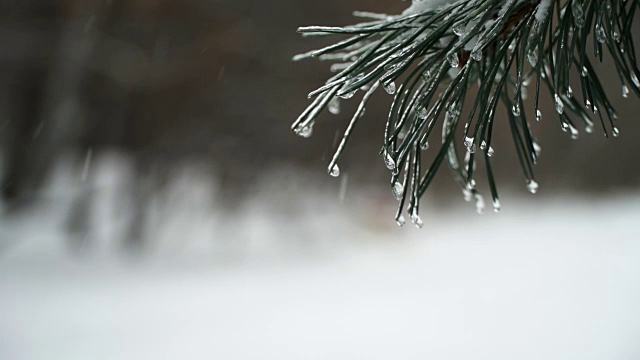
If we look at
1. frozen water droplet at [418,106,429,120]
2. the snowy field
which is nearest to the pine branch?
frozen water droplet at [418,106,429,120]

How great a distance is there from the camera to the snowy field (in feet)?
6.63

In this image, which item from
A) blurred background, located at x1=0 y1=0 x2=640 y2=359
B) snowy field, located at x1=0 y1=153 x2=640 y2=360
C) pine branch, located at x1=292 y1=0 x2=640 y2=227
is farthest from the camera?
blurred background, located at x1=0 y1=0 x2=640 y2=359

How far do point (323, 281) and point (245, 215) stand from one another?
61cm

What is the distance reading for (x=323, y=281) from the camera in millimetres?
2418

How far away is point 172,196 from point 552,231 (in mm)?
1685

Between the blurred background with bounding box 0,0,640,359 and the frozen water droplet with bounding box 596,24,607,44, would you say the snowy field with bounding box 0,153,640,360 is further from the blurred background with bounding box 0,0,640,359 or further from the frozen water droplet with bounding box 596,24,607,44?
the frozen water droplet with bounding box 596,24,607,44

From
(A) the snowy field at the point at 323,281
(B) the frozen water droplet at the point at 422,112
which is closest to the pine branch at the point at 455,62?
(B) the frozen water droplet at the point at 422,112

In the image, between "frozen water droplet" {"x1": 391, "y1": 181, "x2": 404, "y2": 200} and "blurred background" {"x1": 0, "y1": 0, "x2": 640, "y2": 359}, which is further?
"blurred background" {"x1": 0, "y1": 0, "x2": 640, "y2": 359}

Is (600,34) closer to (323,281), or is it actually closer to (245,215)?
(323,281)

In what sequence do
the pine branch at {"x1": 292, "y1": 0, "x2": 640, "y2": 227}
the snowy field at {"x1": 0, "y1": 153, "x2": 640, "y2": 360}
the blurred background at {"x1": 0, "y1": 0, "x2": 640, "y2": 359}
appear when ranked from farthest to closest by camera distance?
the blurred background at {"x1": 0, "y1": 0, "x2": 640, "y2": 359}, the snowy field at {"x1": 0, "y1": 153, "x2": 640, "y2": 360}, the pine branch at {"x1": 292, "y1": 0, "x2": 640, "y2": 227}

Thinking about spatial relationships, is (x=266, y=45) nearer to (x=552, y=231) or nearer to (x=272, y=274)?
(x=272, y=274)

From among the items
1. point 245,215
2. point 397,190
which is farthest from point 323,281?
point 397,190

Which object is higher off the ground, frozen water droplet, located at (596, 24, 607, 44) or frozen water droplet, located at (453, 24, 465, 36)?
frozen water droplet, located at (596, 24, 607, 44)

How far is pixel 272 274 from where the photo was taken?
2492 millimetres
